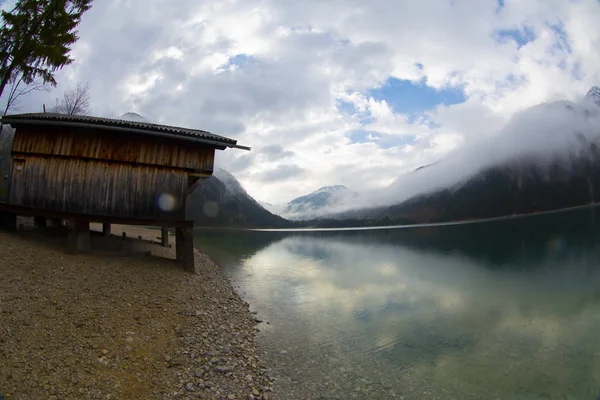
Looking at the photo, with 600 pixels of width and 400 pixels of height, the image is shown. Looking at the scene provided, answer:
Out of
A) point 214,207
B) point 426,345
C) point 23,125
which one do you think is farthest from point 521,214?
point 23,125

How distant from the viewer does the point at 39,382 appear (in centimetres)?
684

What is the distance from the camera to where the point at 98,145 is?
53.9 feet

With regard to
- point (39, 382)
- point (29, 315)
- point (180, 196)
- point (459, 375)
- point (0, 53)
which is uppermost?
point (0, 53)

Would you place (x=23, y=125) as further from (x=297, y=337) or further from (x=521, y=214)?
(x=521, y=214)

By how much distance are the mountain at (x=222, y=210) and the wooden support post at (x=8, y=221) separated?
82.7 metres

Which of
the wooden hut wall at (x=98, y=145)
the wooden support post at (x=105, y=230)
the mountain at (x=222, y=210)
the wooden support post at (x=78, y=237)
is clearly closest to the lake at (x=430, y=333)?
the wooden support post at (x=78, y=237)

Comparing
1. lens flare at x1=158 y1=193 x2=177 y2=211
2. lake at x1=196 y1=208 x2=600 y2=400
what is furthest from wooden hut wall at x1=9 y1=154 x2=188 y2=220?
lake at x1=196 y1=208 x2=600 y2=400

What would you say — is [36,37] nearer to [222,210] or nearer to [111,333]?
[111,333]

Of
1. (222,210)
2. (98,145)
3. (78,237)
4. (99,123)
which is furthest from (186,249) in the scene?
(222,210)

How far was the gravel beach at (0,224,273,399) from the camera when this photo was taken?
7469 mm

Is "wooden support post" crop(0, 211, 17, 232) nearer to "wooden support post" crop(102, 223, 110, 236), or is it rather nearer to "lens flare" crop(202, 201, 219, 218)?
"wooden support post" crop(102, 223, 110, 236)

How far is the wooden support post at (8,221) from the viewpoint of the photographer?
1628 centimetres

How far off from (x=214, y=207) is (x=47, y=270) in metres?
99.2

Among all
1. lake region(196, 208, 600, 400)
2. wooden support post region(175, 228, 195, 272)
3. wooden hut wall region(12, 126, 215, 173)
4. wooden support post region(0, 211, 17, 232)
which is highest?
wooden hut wall region(12, 126, 215, 173)
